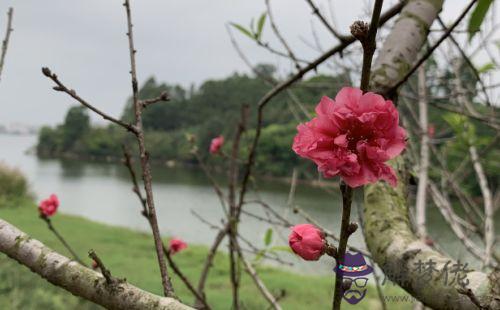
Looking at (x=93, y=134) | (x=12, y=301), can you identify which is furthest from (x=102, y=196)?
(x=93, y=134)

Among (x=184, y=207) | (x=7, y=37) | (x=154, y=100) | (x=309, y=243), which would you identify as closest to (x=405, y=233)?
(x=309, y=243)

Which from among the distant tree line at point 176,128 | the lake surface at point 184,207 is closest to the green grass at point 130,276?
the lake surface at point 184,207

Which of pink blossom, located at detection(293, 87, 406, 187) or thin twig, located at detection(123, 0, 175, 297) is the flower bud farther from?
thin twig, located at detection(123, 0, 175, 297)

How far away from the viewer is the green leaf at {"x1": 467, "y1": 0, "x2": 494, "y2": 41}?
23.6 inches

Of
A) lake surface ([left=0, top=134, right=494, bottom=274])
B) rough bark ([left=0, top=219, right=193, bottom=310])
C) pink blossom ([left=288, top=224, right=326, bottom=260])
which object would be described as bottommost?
lake surface ([left=0, top=134, right=494, bottom=274])

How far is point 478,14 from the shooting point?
636 millimetres

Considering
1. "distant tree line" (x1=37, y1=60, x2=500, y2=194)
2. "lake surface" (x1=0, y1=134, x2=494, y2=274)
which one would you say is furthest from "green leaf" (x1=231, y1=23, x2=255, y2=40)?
"distant tree line" (x1=37, y1=60, x2=500, y2=194)

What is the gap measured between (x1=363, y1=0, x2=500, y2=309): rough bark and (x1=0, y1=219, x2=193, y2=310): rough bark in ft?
1.01

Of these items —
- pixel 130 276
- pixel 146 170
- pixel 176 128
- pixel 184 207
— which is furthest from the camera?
pixel 176 128

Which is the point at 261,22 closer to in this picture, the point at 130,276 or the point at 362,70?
the point at 362,70

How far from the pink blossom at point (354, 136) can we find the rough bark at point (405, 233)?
15 centimetres

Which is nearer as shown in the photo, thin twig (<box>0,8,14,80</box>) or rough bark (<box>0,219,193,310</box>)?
rough bark (<box>0,219,193,310</box>)

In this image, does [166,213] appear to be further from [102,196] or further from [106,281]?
[106,281]

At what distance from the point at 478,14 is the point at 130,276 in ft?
15.8
